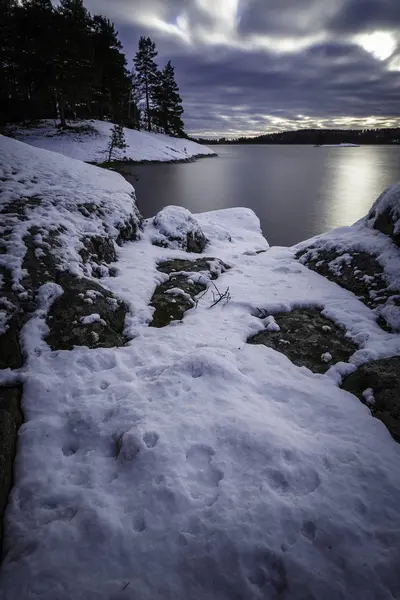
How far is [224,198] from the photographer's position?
26719mm

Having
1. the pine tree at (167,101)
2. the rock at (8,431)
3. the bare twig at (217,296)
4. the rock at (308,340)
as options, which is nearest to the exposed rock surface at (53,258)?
the rock at (8,431)

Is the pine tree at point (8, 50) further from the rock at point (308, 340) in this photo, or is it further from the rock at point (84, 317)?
the rock at point (308, 340)

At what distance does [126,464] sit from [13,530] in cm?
104

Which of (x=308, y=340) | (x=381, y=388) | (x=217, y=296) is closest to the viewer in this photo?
(x=381, y=388)

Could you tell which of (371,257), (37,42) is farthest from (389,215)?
(37,42)

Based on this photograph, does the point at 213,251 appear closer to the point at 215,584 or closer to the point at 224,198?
the point at 215,584

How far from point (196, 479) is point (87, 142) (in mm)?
40324

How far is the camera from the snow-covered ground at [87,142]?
104ft

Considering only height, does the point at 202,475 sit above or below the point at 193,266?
below

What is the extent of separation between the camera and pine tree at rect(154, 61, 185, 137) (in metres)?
56.4

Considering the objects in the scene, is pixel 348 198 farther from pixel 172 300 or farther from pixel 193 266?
pixel 172 300

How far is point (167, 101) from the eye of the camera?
57219 mm

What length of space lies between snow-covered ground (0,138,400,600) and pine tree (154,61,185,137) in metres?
68.2

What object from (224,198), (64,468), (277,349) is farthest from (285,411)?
(224,198)
